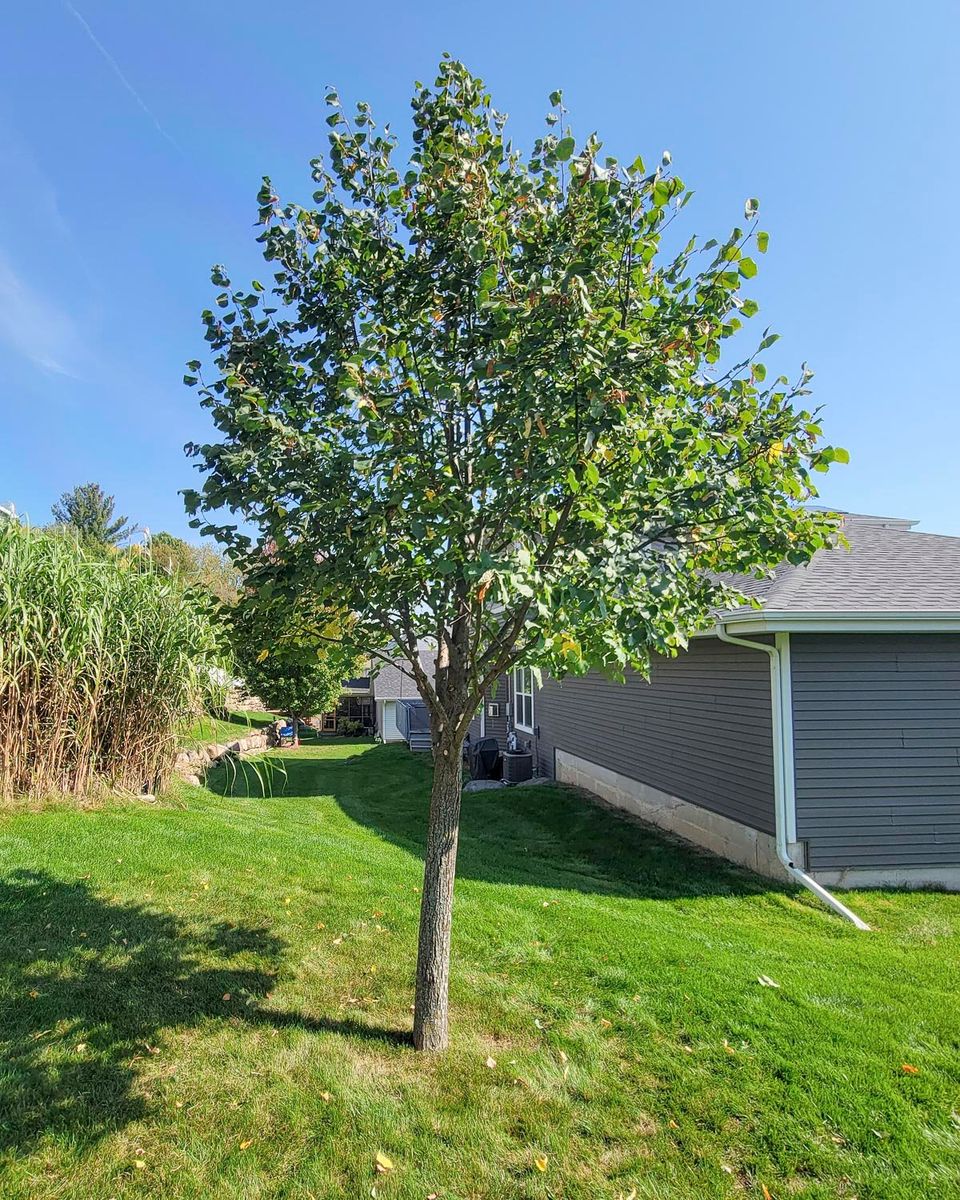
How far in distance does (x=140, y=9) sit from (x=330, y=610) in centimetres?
648

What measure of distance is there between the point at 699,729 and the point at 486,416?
645cm

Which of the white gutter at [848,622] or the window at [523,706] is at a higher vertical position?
the white gutter at [848,622]

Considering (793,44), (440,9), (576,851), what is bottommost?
(576,851)

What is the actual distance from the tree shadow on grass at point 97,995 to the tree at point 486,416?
122 centimetres

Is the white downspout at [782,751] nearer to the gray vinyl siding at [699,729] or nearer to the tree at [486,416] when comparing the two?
the gray vinyl siding at [699,729]

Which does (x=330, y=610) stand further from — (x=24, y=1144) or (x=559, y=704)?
(x=559, y=704)

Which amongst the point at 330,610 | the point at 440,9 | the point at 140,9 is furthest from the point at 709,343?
the point at 140,9

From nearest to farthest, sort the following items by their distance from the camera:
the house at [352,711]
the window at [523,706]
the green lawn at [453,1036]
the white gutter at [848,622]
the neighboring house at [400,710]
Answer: the green lawn at [453,1036] < the white gutter at [848,622] < the window at [523,706] < the neighboring house at [400,710] < the house at [352,711]

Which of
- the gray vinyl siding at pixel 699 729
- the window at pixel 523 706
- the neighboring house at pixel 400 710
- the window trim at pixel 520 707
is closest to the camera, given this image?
the gray vinyl siding at pixel 699 729

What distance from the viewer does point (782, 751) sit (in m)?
6.54

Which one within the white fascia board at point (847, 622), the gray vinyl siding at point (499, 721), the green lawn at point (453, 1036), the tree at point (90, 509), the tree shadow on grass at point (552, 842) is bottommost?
the tree shadow on grass at point (552, 842)

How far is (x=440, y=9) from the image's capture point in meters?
4.54

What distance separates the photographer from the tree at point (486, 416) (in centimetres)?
234

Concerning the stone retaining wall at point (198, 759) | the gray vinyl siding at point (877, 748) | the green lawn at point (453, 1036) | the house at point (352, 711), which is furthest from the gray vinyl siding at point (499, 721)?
the house at point (352, 711)
